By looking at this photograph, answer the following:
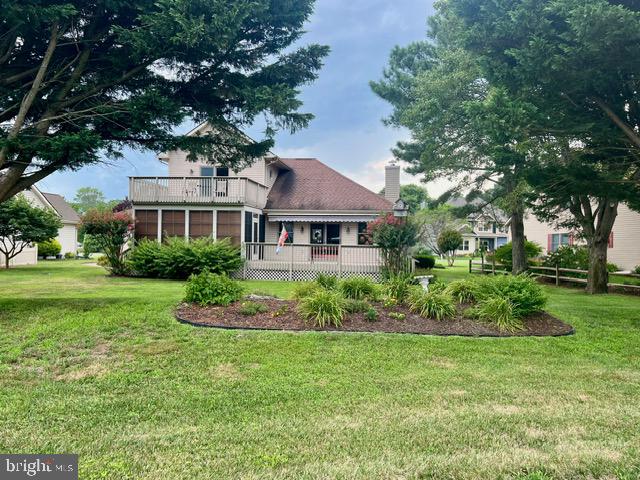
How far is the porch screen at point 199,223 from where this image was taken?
701 inches

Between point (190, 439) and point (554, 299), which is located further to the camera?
point (554, 299)

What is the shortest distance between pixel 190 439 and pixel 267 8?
735 centimetres

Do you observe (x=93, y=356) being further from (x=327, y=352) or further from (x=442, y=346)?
(x=442, y=346)

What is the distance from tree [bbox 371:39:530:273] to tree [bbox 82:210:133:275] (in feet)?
42.3

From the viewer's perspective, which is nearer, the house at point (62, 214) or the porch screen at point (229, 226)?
the porch screen at point (229, 226)

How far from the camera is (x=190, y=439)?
323cm

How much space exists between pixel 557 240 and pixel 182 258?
75.1 ft

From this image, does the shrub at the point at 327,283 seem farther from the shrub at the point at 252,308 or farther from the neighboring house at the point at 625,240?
the neighboring house at the point at 625,240

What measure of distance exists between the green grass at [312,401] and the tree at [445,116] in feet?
30.6

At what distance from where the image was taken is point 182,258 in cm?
1541

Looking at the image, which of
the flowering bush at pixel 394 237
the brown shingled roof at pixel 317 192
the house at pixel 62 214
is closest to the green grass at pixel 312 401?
the flowering bush at pixel 394 237

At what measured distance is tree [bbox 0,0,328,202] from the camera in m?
6.83

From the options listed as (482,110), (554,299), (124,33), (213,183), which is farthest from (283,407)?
(213,183)

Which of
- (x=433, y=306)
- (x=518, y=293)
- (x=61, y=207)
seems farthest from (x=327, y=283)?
(x=61, y=207)
